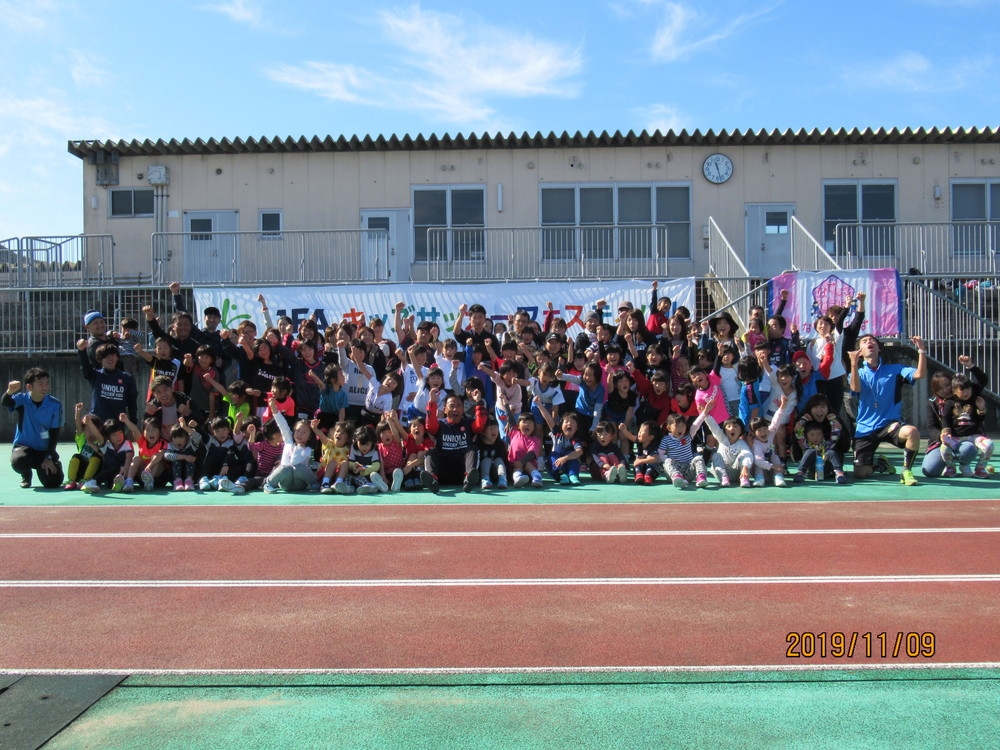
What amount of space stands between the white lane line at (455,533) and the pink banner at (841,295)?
8.06m

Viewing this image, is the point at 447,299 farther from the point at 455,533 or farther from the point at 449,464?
the point at 455,533

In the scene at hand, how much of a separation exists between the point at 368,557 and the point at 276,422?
4656 millimetres

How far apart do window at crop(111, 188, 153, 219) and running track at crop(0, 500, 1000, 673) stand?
13894 mm

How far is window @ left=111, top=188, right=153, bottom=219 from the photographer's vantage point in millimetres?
21859

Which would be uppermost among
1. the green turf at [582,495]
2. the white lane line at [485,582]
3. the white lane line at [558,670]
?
the green turf at [582,495]

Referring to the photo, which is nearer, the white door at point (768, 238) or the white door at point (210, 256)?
the white door at point (210, 256)

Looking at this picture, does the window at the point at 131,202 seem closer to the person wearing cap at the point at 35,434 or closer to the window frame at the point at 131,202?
the window frame at the point at 131,202

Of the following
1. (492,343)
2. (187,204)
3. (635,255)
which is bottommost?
(492,343)

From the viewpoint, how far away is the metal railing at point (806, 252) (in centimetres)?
1830

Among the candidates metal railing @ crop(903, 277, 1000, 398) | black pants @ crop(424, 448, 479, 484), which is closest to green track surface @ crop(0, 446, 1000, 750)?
black pants @ crop(424, 448, 479, 484)

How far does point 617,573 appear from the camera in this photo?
22.3ft

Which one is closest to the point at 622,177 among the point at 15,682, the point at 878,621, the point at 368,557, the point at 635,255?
the point at 635,255

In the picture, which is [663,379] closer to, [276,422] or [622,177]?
[276,422]

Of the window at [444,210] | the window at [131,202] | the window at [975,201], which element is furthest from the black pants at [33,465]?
the window at [975,201]
